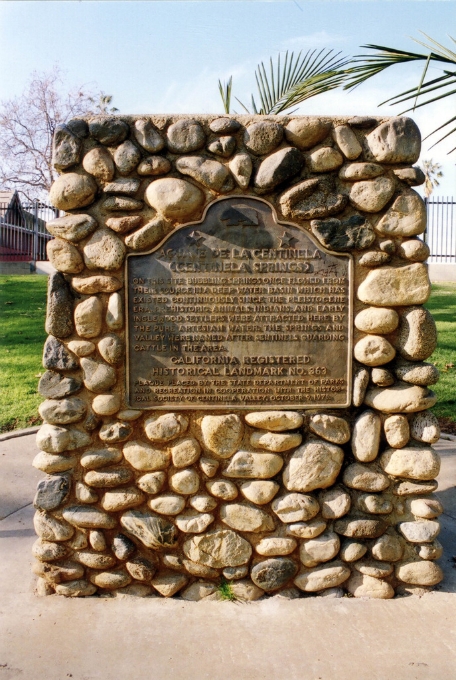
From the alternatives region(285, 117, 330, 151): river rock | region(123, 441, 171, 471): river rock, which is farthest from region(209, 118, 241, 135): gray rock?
region(123, 441, 171, 471): river rock

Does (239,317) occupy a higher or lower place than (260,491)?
higher

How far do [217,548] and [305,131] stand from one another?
2161mm

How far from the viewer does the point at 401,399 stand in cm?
294

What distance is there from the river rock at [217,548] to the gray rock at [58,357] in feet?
3.61

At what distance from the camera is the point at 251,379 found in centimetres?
304

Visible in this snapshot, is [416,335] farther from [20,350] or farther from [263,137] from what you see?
[20,350]

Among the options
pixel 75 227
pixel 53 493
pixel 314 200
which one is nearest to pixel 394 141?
pixel 314 200

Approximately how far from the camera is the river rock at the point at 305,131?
287 centimetres

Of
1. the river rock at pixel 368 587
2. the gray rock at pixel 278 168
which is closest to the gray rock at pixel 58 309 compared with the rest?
the gray rock at pixel 278 168

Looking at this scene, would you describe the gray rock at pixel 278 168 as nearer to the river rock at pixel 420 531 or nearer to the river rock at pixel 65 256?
the river rock at pixel 65 256

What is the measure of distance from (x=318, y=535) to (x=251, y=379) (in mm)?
878

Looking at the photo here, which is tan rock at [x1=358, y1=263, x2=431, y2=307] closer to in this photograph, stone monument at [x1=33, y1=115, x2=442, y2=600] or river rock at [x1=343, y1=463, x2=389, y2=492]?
stone monument at [x1=33, y1=115, x2=442, y2=600]

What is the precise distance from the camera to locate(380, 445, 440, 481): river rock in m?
2.96

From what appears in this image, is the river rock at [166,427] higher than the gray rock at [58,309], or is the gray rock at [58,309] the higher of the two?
the gray rock at [58,309]
